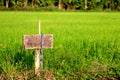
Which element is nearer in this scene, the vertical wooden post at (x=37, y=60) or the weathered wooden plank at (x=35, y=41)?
the weathered wooden plank at (x=35, y=41)

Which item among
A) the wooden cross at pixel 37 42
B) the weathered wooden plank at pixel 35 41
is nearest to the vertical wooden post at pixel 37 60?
the wooden cross at pixel 37 42

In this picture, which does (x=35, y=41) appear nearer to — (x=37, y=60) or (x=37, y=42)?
(x=37, y=42)

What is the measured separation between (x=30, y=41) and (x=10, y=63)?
786mm

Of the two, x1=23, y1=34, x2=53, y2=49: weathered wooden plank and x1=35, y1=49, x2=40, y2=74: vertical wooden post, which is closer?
x1=23, y1=34, x2=53, y2=49: weathered wooden plank

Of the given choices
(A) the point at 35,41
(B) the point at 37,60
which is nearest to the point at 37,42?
(A) the point at 35,41

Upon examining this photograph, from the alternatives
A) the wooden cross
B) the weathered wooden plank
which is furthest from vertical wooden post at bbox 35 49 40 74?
the weathered wooden plank

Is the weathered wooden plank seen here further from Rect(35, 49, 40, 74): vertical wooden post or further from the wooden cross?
Rect(35, 49, 40, 74): vertical wooden post

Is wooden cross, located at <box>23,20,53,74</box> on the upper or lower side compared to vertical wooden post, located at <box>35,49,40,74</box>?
upper

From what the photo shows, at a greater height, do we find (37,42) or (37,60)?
(37,42)

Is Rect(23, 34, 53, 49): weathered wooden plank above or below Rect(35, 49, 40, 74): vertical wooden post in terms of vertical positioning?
above

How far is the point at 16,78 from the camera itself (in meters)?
5.65

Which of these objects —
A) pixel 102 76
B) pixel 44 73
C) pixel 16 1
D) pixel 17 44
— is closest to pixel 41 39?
pixel 44 73

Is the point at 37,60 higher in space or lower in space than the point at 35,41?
lower

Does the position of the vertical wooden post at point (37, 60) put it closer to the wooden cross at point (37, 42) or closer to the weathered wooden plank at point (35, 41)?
the wooden cross at point (37, 42)
